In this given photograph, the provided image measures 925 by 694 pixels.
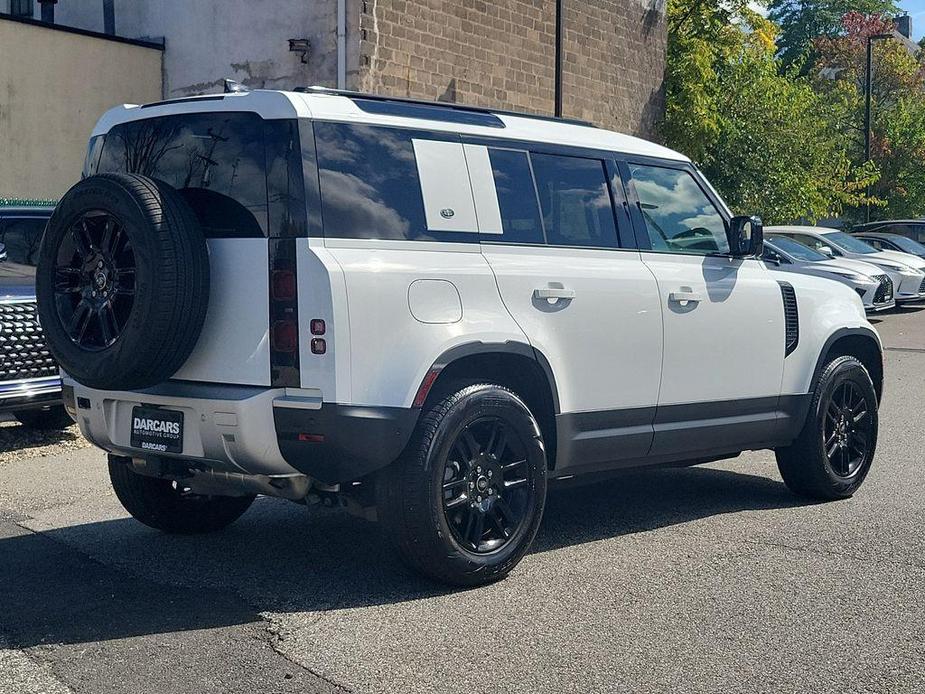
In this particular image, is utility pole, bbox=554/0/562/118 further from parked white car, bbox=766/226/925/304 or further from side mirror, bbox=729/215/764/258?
side mirror, bbox=729/215/764/258

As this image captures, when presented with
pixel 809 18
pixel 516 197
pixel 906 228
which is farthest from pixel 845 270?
pixel 809 18

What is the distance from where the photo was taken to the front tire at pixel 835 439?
733 cm

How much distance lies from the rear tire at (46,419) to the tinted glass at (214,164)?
4.64m

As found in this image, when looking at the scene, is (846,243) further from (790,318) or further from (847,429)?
(790,318)

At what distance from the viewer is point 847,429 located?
7648mm

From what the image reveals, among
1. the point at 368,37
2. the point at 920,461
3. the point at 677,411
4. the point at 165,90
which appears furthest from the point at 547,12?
the point at 677,411

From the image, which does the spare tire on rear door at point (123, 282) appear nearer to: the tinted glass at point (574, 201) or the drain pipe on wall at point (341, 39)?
the tinted glass at point (574, 201)

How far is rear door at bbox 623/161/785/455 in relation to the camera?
654 centimetres

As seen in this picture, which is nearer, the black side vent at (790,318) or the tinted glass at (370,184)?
the tinted glass at (370,184)

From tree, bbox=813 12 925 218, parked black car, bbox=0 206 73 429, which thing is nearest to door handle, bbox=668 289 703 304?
parked black car, bbox=0 206 73 429

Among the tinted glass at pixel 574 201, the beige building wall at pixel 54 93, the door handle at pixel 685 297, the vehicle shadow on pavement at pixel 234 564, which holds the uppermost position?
the beige building wall at pixel 54 93

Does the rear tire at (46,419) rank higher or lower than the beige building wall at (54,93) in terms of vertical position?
lower

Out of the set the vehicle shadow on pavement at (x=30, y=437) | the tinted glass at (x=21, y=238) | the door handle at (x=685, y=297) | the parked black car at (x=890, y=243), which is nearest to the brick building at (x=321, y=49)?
the parked black car at (x=890, y=243)

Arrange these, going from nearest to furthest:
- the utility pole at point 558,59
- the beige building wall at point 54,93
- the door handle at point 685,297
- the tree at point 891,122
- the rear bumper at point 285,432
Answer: the rear bumper at point 285,432
the door handle at point 685,297
the beige building wall at point 54,93
the utility pole at point 558,59
the tree at point 891,122
